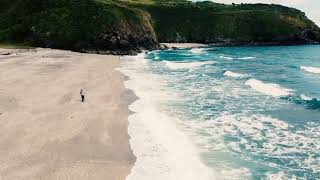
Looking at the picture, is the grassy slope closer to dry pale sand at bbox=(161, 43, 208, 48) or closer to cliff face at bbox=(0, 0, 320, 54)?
cliff face at bbox=(0, 0, 320, 54)

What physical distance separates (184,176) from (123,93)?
26349 mm

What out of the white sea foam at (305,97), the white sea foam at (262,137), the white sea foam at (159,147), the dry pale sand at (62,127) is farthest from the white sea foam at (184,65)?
the white sea foam at (262,137)

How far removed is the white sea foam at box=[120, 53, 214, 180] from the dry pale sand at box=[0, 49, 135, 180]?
0.83 m

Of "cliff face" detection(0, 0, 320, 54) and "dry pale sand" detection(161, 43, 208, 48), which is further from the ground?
"cliff face" detection(0, 0, 320, 54)

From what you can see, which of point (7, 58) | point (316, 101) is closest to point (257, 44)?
point (7, 58)

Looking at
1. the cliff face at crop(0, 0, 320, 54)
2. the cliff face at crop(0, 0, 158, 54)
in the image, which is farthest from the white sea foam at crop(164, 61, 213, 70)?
the cliff face at crop(0, 0, 158, 54)

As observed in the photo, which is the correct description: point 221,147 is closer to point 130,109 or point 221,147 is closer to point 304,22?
point 130,109

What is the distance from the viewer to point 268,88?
2287 inches

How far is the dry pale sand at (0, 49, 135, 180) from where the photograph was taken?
27.1 m

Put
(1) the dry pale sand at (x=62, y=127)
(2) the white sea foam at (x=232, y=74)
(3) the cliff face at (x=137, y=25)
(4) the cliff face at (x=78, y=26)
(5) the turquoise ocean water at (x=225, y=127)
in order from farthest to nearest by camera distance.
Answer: (3) the cliff face at (x=137, y=25)
(4) the cliff face at (x=78, y=26)
(2) the white sea foam at (x=232, y=74)
(5) the turquoise ocean water at (x=225, y=127)
(1) the dry pale sand at (x=62, y=127)

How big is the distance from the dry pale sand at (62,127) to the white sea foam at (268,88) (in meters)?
16.5

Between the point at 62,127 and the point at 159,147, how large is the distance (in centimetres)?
824

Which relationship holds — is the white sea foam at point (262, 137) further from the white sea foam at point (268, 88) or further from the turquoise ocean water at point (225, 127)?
the white sea foam at point (268, 88)

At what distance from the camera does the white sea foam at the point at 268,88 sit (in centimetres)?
5434
